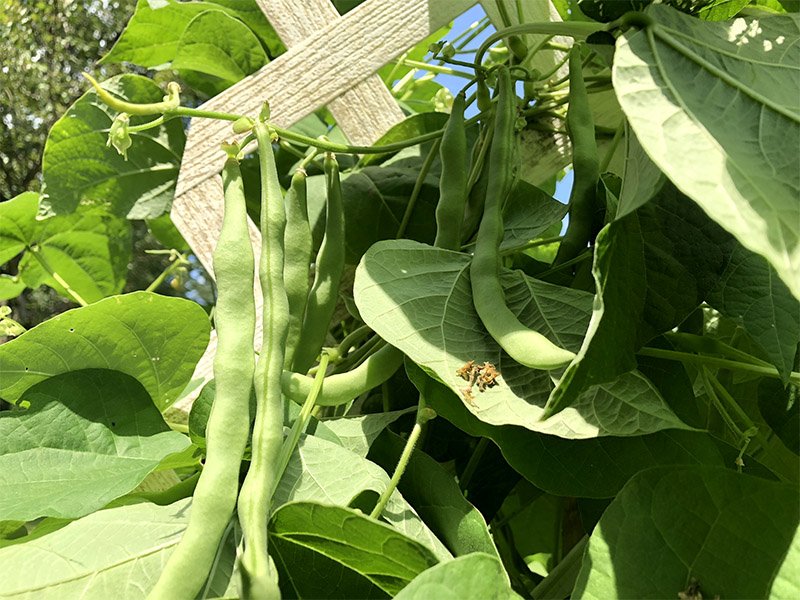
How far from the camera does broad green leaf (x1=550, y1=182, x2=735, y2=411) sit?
354 millimetres

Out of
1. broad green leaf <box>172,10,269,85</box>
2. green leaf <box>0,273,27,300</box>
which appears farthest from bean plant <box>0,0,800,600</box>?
green leaf <box>0,273,27,300</box>

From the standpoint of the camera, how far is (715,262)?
437 millimetres

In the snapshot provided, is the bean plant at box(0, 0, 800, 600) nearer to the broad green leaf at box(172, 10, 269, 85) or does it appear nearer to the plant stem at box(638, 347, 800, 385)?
the plant stem at box(638, 347, 800, 385)

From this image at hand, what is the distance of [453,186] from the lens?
1.77 feet

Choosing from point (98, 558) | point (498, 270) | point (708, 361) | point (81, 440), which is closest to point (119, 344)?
point (81, 440)

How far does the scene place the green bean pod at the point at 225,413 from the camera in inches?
14.8

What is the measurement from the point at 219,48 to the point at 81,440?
15.9 inches

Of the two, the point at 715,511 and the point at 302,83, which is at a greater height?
the point at 302,83

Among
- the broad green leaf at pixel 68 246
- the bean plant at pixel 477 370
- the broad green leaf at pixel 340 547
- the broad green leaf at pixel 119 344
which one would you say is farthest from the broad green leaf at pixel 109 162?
the broad green leaf at pixel 340 547

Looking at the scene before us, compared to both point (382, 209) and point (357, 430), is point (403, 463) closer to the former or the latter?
point (357, 430)

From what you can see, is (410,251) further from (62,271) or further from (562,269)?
(62,271)

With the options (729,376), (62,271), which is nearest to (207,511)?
(729,376)

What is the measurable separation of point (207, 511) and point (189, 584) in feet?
0.11

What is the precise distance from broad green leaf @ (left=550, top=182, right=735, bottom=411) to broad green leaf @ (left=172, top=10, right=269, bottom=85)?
481mm
